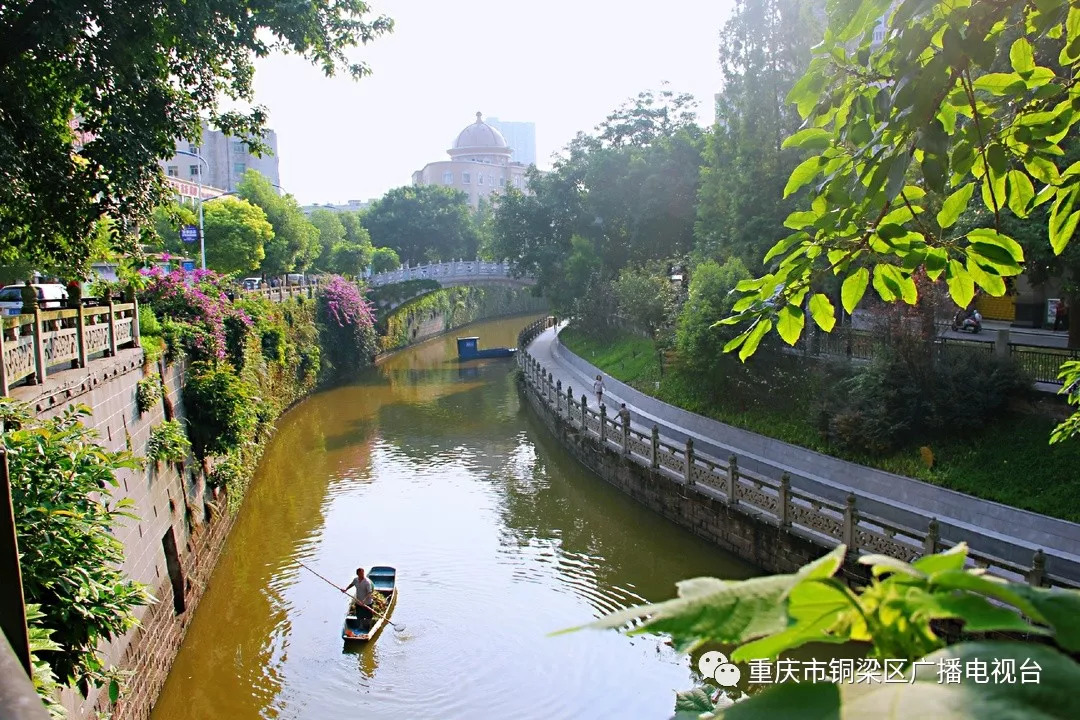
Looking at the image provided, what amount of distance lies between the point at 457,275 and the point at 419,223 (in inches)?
562

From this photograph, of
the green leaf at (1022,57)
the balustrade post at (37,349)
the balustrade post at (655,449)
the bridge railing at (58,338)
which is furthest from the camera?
the balustrade post at (655,449)

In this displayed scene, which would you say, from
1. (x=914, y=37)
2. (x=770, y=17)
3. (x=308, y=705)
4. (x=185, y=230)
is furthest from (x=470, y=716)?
(x=185, y=230)

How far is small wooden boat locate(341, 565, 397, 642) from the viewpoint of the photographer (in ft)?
37.7

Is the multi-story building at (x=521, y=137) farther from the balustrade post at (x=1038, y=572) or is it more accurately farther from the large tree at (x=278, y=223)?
the balustrade post at (x=1038, y=572)

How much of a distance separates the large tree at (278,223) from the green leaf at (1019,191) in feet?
126

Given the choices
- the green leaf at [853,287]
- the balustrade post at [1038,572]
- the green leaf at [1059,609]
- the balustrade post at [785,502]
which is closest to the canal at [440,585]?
the balustrade post at [785,502]

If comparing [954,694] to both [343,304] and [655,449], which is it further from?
[343,304]

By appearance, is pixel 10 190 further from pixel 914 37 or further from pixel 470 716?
pixel 914 37

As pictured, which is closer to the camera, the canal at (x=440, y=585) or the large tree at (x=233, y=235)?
the canal at (x=440, y=585)

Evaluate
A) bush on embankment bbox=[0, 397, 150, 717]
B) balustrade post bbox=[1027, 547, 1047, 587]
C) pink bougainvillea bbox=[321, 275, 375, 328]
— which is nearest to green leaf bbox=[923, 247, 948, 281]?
bush on embankment bbox=[0, 397, 150, 717]

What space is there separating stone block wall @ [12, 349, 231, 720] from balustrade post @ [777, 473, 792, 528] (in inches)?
349

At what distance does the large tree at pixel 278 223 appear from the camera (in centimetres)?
3897

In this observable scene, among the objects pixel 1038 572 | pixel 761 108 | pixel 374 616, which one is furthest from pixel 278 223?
pixel 1038 572

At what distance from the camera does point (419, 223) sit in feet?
204
